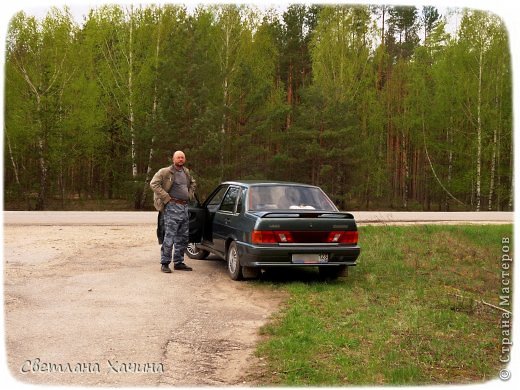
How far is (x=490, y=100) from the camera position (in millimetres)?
32031

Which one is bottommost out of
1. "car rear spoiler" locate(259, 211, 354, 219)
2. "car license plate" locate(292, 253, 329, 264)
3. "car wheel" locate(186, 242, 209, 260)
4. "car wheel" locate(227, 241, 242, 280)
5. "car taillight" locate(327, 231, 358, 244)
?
"car wheel" locate(186, 242, 209, 260)

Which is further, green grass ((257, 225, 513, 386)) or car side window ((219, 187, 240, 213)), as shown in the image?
car side window ((219, 187, 240, 213))

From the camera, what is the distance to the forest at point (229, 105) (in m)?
28.3

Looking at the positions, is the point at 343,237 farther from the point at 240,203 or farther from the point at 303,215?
the point at 240,203

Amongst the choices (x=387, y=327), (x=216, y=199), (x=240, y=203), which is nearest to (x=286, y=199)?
(x=240, y=203)

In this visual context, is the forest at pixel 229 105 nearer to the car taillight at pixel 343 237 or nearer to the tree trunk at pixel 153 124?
the tree trunk at pixel 153 124

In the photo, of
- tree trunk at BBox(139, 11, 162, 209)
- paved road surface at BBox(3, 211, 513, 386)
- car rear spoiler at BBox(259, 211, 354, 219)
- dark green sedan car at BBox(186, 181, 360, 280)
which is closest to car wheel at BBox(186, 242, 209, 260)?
paved road surface at BBox(3, 211, 513, 386)

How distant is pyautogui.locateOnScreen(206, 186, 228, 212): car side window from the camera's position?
1045 cm

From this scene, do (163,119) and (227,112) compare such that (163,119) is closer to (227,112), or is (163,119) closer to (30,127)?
(227,112)

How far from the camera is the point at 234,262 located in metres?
9.11

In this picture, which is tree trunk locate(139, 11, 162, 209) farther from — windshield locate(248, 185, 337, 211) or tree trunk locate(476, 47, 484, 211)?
windshield locate(248, 185, 337, 211)

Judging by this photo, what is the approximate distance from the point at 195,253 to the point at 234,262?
8.39 ft

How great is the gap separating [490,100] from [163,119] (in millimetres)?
17907

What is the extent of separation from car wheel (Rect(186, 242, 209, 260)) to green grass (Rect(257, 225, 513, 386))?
7.34 feet
